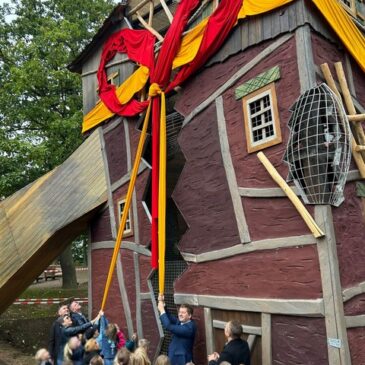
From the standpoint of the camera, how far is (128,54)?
1057cm

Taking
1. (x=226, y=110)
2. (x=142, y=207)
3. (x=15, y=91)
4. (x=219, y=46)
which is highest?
(x=15, y=91)

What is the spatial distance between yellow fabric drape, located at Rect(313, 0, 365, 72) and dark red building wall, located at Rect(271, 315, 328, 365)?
3932mm

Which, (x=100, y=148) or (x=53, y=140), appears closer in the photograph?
(x=100, y=148)

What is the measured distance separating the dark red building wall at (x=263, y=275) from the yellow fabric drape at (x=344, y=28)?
10.3ft

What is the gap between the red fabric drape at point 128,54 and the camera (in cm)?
972

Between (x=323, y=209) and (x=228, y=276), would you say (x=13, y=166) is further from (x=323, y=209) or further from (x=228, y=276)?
(x=323, y=209)

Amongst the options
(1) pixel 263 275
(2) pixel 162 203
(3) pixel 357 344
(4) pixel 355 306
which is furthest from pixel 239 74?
(3) pixel 357 344

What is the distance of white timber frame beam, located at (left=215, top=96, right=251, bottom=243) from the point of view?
283 inches

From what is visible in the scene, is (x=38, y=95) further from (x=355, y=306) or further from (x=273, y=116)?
(x=355, y=306)

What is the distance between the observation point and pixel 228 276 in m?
7.37

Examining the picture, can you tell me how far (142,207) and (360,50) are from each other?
540 cm

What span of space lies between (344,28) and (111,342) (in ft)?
A: 20.2

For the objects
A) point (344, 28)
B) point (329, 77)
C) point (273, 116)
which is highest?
point (344, 28)

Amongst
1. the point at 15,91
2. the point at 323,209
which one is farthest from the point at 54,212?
the point at 15,91
